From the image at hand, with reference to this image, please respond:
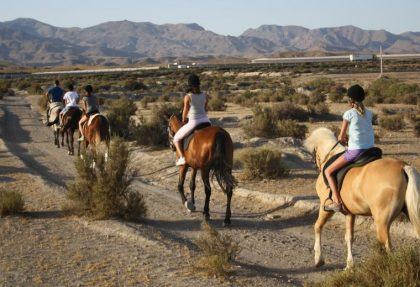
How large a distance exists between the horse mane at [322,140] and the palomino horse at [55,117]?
14.0m

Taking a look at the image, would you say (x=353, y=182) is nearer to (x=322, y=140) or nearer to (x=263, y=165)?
(x=322, y=140)

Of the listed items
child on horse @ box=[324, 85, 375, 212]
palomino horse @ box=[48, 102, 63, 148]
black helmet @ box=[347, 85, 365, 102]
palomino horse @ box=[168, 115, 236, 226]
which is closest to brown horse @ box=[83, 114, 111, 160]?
palomino horse @ box=[48, 102, 63, 148]

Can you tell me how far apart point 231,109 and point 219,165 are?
76.4 feet

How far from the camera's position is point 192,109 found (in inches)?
419

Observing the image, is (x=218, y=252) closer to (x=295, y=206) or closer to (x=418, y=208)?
(x=418, y=208)

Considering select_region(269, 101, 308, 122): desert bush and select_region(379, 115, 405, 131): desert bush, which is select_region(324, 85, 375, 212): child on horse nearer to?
select_region(379, 115, 405, 131): desert bush

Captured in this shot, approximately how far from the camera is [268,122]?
19.8m

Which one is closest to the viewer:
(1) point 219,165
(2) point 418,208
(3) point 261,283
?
(2) point 418,208

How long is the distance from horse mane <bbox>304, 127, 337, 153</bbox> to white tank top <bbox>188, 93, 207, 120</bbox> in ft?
9.98

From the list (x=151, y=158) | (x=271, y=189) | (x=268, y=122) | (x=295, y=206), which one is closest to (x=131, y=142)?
(x=151, y=158)

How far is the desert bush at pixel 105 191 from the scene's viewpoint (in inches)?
392

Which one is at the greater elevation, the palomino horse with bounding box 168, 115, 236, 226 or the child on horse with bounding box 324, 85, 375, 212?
the child on horse with bounding box 324, 85, 375, 212

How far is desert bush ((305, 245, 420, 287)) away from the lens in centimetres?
486

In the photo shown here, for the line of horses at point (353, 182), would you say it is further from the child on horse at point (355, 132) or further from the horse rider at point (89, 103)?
the horse rider at point (89, 103)
